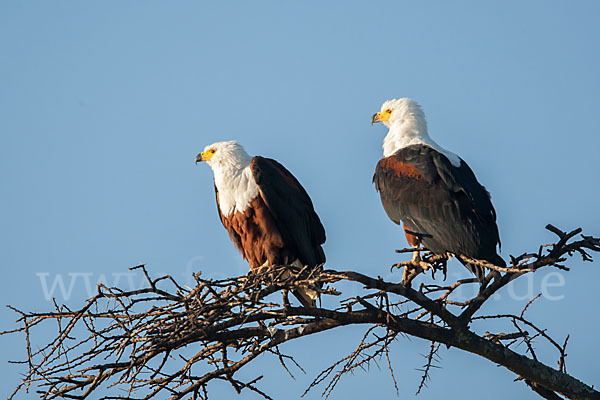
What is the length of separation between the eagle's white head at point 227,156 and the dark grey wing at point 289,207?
0.15 meters

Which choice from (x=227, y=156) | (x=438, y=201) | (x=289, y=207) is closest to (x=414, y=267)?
(x=438, y=201)

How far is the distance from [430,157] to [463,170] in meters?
0.25

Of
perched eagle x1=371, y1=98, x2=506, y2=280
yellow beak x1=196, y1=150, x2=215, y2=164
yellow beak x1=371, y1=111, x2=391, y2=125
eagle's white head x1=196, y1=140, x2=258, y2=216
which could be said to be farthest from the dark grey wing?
yellow beak x1=371, y1=111, x2=391, y2=125

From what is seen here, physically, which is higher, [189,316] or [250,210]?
[250,210]

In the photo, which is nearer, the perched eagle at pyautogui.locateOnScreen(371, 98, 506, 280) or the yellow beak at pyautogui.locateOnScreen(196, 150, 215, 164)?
the perched eagle at pyautogui.locateOnScreen(371, 98, 506, 280)

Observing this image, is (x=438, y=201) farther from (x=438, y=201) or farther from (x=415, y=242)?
(x=415, y=242)

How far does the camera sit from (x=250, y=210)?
6449mm

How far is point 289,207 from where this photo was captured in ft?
21.1

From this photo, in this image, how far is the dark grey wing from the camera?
6395 millimetres

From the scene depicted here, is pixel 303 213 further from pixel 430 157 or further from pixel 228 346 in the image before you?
pixel 228 346

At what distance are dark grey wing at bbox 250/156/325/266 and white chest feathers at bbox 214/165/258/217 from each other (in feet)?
0.26

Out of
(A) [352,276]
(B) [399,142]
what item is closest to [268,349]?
(A) [352,276]

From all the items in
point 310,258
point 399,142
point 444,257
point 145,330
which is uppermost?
point 399,142

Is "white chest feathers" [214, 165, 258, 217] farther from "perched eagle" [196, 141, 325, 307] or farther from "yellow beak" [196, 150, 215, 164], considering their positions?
"yellow beak" [196, 150, 215, 164]
